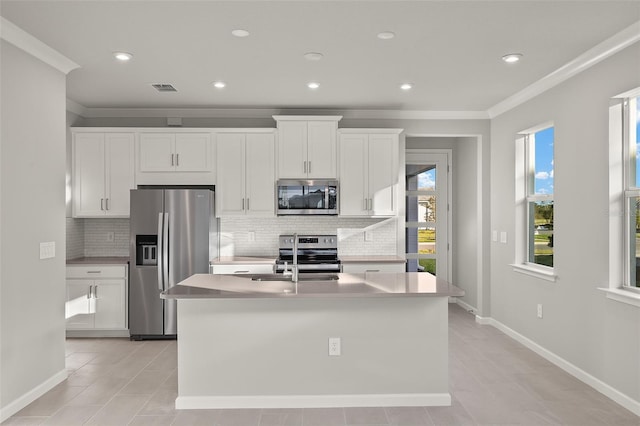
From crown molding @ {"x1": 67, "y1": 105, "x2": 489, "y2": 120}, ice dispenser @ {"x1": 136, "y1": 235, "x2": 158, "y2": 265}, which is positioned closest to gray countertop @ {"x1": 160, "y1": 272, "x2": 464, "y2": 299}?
ice dispenser @ {"x1": 136, "y1": 235, "x2": 158, "y2": 265}

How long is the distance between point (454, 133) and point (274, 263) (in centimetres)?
276

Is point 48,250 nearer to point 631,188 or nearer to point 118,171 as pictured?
point 118,171

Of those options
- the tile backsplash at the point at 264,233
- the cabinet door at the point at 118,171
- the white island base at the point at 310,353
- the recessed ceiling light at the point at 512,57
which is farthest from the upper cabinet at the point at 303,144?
the white island base at the point at 310,353

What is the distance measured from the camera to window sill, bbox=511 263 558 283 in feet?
13.8

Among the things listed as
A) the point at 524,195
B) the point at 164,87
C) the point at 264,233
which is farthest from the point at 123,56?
the point at 524,195

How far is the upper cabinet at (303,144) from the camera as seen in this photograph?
5.28 m

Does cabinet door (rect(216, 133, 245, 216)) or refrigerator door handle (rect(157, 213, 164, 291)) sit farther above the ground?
cabinet door (rect(216, 133, 245, 216))

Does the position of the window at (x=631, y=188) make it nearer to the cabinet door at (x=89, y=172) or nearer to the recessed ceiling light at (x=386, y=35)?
the recessed ceiling light at (x=386, y=35)

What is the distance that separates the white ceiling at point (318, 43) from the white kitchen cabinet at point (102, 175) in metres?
0.58

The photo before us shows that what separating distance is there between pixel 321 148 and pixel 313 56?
68.6 inches

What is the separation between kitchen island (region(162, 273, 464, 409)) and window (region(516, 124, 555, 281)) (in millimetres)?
1831

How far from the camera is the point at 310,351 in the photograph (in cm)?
316

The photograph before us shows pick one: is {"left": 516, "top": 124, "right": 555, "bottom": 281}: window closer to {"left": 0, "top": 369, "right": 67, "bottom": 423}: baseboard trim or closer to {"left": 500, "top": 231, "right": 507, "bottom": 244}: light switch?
{"left": 500, "top": 231, "right": 507, "bottom": 244}: light switch

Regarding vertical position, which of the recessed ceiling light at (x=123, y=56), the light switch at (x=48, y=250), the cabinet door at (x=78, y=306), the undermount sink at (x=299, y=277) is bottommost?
the cabinet door at (x=78, y=306)
